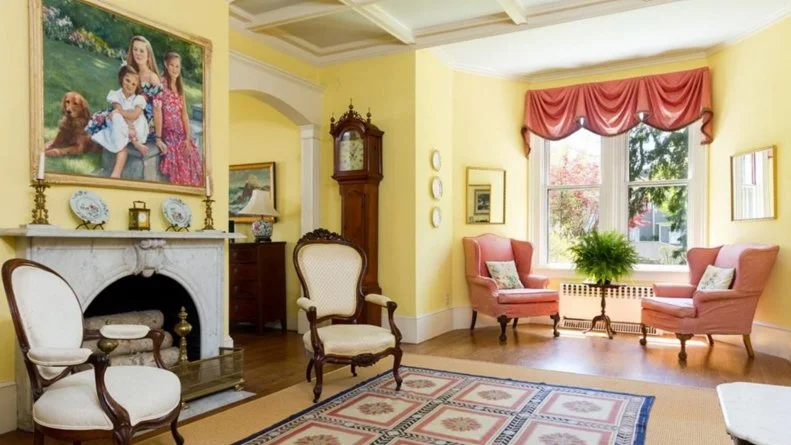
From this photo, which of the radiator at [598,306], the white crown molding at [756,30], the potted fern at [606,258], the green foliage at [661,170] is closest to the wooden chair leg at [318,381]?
the potted fern at [606,258]

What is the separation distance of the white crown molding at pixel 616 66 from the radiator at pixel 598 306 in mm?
2463

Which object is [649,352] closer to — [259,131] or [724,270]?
[724,270]

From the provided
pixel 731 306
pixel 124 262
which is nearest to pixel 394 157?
pixel 124 262

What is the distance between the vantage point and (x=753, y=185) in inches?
195

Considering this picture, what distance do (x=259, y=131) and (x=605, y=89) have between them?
405cm

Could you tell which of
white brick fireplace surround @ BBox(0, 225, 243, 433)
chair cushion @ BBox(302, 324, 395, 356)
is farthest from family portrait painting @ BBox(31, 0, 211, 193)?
chair cushion @ BBox(302, 324, 395, 356)

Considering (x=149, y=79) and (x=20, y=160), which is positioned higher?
(x=149, y=79)

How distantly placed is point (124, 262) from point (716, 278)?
4.88 m

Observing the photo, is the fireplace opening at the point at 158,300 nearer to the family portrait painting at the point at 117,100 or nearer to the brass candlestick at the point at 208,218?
the brass candlestick at the point at 208,218

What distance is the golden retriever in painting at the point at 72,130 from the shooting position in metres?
2.87

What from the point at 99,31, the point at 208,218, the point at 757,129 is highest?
the point at 99,31

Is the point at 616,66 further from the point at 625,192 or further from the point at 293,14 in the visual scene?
the point at 293,14

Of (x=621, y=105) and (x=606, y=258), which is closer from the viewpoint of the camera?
(x=606, y=258)

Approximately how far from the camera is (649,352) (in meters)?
4.73
